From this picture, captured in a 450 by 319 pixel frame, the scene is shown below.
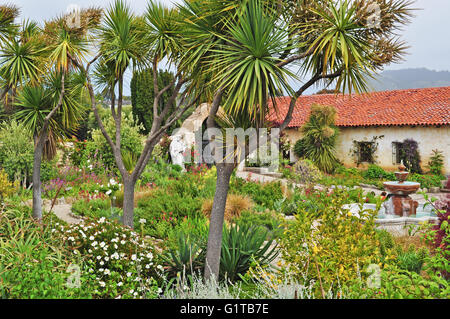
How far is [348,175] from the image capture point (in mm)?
20859

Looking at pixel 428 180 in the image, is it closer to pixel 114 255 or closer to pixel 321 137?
pixel 321 137

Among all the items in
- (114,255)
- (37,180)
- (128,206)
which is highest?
(37,180)

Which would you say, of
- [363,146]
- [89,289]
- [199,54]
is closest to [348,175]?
[363,146]

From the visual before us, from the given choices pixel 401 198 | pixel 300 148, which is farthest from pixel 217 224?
pixel 300 148

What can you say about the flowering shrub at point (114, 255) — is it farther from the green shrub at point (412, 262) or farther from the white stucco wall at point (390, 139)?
the white stucco wall at point (390, 139)

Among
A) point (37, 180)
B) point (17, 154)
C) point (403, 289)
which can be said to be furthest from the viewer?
point (17, 154)

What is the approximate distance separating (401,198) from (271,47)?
26.6ft

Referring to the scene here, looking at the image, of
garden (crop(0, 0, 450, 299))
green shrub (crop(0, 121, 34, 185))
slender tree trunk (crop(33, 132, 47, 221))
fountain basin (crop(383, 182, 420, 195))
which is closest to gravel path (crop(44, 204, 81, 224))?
garden (crop(0, 0, 450, 299))

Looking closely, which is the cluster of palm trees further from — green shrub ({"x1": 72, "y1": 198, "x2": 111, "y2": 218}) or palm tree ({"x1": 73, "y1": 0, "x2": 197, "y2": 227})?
green shrub ({"x1": 72, "y1": 198, "x2": 111, "y2": 218})

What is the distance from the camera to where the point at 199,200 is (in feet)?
34.6

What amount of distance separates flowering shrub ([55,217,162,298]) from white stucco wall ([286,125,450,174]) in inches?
760

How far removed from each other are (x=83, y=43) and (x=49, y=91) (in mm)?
1966

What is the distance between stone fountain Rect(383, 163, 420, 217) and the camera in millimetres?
10977
